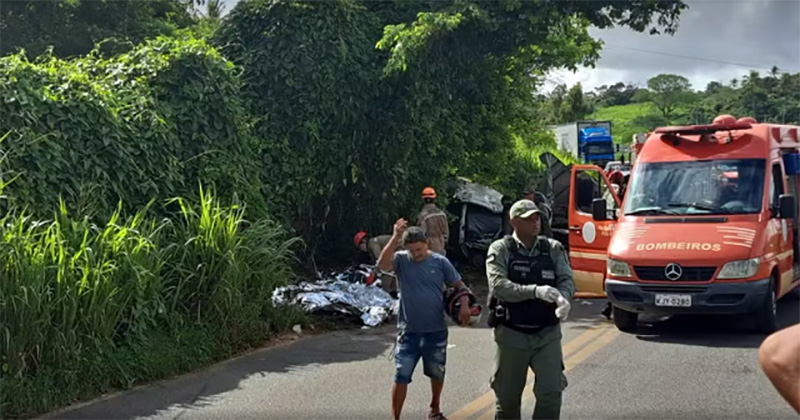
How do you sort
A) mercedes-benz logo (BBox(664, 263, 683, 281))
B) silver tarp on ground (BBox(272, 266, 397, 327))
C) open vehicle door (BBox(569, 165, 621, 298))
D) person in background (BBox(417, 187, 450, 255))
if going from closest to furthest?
1. mercedes-benz logo (BBox(664, 263, 683, 281))
2. silver tarp on ground (BBox(272, 266, 397, 327))
3. open vehicle door (BBox(569, 165, 621, 298))
4. person in background (BBox(417, 187, 450, 255))

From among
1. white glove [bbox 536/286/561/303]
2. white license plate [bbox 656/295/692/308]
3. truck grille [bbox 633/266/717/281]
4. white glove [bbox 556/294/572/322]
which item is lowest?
white license plate [bbox 656/295/692/308]

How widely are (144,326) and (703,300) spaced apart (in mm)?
5701

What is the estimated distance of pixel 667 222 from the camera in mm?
9383

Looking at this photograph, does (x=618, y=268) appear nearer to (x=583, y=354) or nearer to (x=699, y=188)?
(x=583, y=354)

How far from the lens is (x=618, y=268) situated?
9172mm

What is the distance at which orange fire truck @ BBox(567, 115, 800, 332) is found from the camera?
8727mm

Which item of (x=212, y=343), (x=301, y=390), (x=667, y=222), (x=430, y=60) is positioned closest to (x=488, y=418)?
(x=301, y=390)

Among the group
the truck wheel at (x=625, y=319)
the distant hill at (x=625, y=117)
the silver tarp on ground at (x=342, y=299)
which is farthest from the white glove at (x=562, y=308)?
the distant hill at (x=625, y=117)

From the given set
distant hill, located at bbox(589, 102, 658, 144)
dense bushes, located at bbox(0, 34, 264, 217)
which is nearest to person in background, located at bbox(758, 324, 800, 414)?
dense bushes, located at bbox(0, 34, 264, 217)

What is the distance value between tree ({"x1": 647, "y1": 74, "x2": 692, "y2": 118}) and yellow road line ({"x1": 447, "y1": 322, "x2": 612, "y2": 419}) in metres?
58.5

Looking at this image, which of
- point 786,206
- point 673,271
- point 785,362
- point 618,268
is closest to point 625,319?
point 618,268

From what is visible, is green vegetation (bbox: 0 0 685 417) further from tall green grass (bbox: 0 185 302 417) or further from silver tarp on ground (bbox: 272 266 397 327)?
silver tarp on ground (bbox: 272 266 397 327)

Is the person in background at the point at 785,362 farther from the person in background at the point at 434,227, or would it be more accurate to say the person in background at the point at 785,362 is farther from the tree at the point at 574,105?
the tree at the point at 574,105

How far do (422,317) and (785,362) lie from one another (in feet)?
13.2
